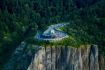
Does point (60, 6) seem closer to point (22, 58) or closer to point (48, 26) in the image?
point (48, 26)

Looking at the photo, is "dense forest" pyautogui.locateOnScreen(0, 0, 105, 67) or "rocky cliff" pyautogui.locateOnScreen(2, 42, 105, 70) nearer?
"rocky cliff" pyautogui.locateOnScreen(2, 42, 105, 70)

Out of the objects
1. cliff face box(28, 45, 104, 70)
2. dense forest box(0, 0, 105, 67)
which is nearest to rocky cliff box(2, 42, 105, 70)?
cliff face box(28, 45, 104, 70)

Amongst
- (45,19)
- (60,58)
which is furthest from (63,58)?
(45,19)

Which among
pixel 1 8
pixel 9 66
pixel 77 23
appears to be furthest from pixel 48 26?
pixel 1 8

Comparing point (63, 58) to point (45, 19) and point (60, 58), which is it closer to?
point (60, 58)

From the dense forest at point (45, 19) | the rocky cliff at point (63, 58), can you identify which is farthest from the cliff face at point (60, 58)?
the dense forest at point (45, 19)

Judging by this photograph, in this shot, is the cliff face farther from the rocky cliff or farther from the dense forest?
the dense forest
